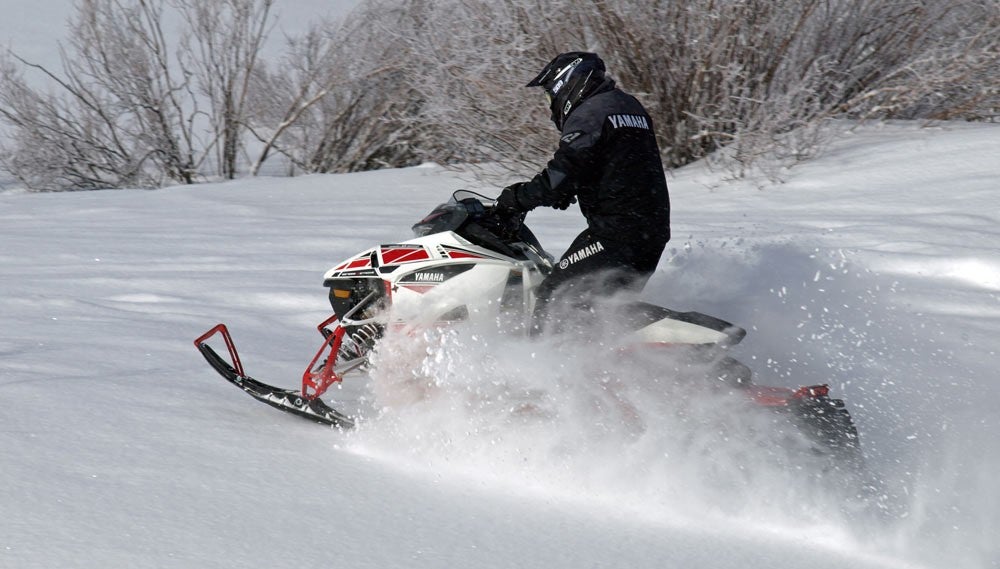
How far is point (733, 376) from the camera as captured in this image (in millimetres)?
3498

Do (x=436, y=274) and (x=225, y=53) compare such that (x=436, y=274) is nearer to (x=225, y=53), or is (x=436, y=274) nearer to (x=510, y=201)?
(x=510, y=201)

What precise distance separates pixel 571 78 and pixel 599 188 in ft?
1.48

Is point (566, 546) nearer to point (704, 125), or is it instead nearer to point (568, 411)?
point (568, 411)

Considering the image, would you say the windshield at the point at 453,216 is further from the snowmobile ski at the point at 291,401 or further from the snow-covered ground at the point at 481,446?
the snowmobile ski at the point at 291,401

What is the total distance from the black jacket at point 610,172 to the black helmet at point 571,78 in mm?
46

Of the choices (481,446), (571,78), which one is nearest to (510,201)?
(571,78)

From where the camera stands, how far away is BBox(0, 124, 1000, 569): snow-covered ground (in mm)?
2732

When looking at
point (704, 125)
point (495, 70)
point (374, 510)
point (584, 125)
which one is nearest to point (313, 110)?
point (495, 70)

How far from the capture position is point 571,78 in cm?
383

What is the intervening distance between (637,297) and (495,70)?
655 centimetres

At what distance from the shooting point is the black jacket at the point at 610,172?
3744 mm

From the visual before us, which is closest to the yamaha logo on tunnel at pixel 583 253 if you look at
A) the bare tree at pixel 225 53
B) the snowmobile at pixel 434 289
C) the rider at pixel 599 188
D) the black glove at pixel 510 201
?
the rider at pixel 599 188

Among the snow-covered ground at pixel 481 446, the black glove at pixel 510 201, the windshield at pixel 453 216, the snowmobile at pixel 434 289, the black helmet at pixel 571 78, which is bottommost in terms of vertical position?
the snow-covered ground at pixel 481 446

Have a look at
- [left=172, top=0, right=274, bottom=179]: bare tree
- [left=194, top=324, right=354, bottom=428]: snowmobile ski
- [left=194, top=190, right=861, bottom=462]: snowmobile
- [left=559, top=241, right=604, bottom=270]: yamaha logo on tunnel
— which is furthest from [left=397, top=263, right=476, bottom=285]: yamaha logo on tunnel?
[left=172, top=0, right=274, bottom=179]: bare tree
